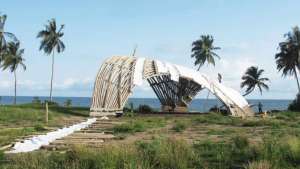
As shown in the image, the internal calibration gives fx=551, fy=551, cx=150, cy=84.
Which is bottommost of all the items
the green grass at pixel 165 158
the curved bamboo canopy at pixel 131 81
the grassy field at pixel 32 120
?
the green grass at pixel 165 158

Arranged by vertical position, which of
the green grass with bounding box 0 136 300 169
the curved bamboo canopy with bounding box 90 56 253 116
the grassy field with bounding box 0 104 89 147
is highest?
the curved bamboo canopy with bounding box 90 56 253 116

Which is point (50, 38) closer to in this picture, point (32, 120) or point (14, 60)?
point (14, 60)

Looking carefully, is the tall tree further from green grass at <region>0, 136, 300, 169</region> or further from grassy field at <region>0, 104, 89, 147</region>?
green grass at <region>0, 136, 300, 169</region>

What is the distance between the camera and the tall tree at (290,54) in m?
63.3

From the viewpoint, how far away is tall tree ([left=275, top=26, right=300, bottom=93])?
208 ft

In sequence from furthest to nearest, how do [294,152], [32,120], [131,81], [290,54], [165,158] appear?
[290,54] → [131,81] → [32,120] → [294,152] → [165,158]

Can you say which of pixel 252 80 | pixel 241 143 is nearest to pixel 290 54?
pixel 252 80

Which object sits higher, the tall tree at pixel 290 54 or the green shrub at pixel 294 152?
the tall tree at pixel 290 54

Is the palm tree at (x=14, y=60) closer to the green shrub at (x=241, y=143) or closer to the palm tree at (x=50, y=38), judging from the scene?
the palm tree at (x=50, y=38)

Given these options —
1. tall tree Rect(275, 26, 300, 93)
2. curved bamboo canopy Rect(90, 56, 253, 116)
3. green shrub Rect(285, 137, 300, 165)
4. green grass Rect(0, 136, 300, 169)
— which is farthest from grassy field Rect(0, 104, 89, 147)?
tall tree Rect(275, 26, 300, 93)

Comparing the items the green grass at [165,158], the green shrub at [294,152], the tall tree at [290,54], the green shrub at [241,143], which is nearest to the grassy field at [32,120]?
the green shrub at [241,143]

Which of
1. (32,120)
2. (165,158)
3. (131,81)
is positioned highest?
(131,81)

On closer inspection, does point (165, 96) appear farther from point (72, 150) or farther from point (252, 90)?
point (72, 150)

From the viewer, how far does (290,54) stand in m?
63.9
